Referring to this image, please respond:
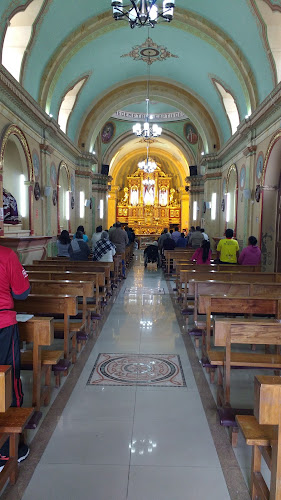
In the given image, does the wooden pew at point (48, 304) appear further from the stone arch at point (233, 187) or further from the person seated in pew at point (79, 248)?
the stone arch at point (233, 187)

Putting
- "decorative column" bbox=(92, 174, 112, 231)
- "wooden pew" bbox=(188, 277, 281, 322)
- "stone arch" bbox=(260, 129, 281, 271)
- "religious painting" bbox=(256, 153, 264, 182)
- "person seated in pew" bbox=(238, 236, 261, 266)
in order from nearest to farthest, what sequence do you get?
"wooden pew" bbox=(188, 277, 281, 322)
"person seated in pew" bbox=(238, 236, 261, 266)
"stone arch" bbox=(260, 129, 281, 271)
"religious painting" bbox=(256, 153, 264, 182)
"decorative column" bbox=(92, 174, 112, 231)

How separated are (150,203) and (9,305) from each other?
998 inches

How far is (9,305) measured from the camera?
2520 mm

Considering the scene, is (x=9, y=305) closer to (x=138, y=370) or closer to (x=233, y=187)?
(x=138, y=370)

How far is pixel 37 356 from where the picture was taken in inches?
114

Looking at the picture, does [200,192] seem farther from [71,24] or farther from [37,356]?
[37,356]

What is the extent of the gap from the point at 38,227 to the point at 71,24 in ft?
17.2

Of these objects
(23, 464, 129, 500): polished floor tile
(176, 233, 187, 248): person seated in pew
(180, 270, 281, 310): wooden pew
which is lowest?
(23, 464, 129, 500): polished floor tile

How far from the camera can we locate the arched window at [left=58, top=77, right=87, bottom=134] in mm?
12430

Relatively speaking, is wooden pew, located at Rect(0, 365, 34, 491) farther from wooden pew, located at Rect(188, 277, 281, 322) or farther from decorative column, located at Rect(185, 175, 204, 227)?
decorative column, located at Rect(185, 175, 204, 227)

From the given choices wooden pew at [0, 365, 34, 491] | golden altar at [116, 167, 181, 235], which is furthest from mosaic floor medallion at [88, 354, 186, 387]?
golden altar at [116, 167, 181, 235]

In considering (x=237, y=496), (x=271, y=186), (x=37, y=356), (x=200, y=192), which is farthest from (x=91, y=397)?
(x=200, y=192)

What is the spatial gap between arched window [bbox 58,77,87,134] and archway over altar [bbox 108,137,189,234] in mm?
13572

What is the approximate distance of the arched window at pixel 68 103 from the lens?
40.8ft
